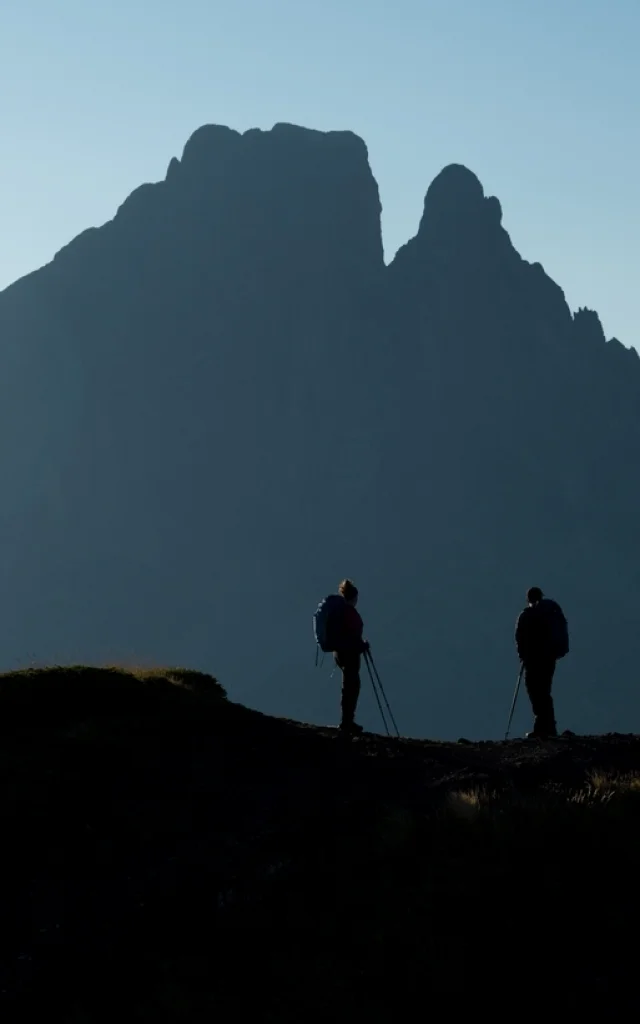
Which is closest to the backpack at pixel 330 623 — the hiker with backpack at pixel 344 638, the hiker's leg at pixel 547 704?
the hiker with backpack at pixel 344 638

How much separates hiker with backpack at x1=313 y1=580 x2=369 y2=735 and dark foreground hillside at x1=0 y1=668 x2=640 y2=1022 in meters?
6.62

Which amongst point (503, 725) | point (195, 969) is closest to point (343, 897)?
point (195, 969)

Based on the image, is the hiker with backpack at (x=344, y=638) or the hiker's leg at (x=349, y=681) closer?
the hiker with backpack at (x=344, y=638)

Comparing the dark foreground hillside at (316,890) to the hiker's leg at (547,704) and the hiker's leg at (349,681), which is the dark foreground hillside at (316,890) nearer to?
the hiker's leg at (349,681)

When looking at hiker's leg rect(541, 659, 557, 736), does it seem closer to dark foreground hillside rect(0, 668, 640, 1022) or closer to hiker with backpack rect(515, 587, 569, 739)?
hiker with backpack rect(515, 587, 569, 739)

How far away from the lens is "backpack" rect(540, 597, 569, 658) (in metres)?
20.7

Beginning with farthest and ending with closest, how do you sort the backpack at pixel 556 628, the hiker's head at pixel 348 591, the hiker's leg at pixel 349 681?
1. the backpack at pixel 556 628
2. the hiker's head at pixel 348 591
3. the hiker's leg at pixel 349 681

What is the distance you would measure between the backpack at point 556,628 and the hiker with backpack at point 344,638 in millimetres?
3173

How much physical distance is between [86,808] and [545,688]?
442 inches

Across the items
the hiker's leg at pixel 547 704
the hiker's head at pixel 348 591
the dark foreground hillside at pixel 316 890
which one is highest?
the hiker's head at pixel 348 591

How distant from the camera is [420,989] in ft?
23.8

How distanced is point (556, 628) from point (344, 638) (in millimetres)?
3668

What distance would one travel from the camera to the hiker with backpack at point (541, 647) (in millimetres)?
20719

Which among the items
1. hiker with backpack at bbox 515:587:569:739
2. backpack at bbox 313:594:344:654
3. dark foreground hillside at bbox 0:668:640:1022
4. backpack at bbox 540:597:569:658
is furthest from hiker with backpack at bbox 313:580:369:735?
dark foreground hillside at bbox 0:668:640:1022
